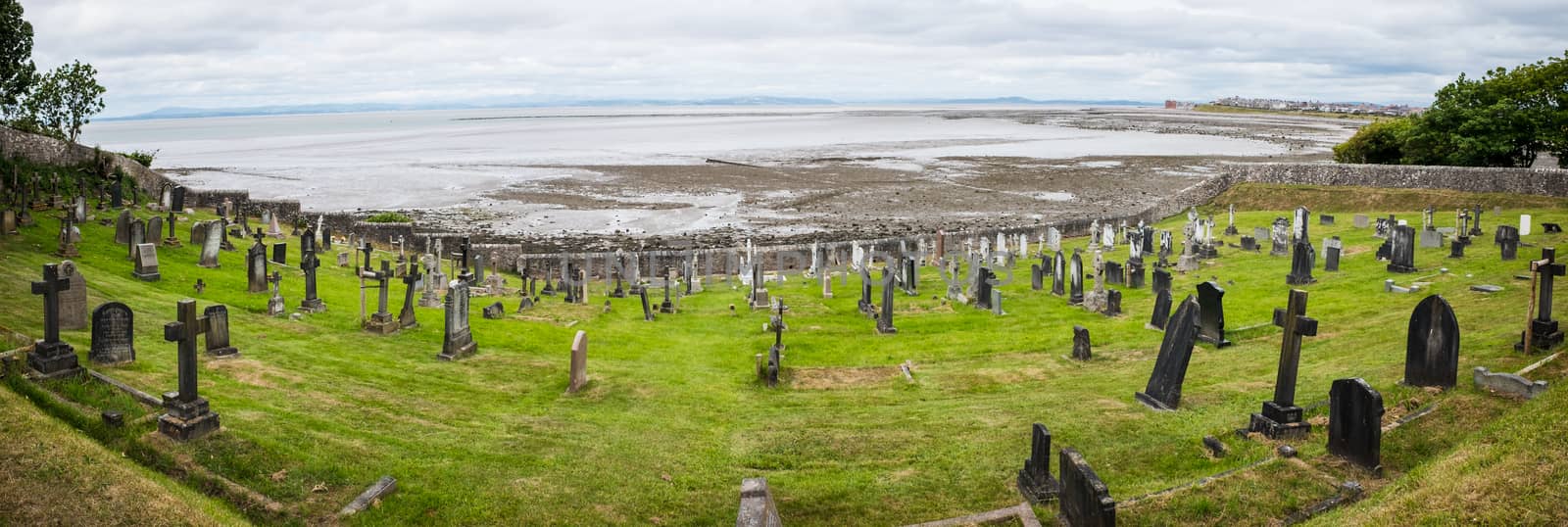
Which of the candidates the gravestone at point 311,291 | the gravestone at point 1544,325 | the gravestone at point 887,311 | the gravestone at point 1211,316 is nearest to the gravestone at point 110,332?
the gravestone at point 311,291

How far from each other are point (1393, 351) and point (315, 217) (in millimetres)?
41359

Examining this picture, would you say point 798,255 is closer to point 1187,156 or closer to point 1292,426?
point 1292,426

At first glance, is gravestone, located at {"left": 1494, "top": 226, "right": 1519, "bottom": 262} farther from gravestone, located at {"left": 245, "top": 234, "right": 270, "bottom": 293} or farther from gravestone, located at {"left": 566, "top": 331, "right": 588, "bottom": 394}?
gravestone, located at {"left": 245, "top": 234, "right": 270, "bottom": 293}

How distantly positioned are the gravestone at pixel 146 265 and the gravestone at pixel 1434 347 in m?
22.5

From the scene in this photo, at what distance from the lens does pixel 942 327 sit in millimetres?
20688

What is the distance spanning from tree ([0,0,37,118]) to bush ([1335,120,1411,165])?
205 ft

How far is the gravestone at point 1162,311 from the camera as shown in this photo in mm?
17797

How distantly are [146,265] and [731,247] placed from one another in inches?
771

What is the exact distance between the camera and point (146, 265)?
20047 millimetres

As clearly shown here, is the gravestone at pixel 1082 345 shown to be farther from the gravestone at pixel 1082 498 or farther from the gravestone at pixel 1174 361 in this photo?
the gravestone at pixel 1082 498

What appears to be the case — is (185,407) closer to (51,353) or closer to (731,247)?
(51,353)

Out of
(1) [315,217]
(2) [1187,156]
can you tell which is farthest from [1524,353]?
(2) [1187,156]

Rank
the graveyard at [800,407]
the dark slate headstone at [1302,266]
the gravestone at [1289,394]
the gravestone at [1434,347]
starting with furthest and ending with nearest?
the dark slate headstone at [1302,266] < the gravestone at [1434,347] < the gravestone at [1289,394] < the graveyard at [800,407]

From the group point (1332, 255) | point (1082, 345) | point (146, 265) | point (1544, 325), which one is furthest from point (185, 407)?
point (1332, 255)
